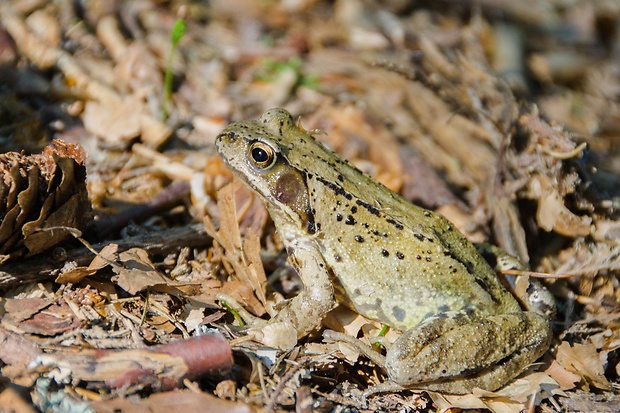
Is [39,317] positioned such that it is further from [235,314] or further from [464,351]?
[464,351]

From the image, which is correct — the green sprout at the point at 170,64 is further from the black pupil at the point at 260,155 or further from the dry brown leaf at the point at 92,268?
the dry brown leaf at the point at 92,268

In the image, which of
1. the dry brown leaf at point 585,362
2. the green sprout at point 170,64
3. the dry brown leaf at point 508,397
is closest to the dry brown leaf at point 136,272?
the dry brown leaf at point 508,397

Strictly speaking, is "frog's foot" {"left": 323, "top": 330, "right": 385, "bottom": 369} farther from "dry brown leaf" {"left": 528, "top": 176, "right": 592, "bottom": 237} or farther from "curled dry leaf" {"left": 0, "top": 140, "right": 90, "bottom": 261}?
"dry brown leaf" {"left": 528, "top": 176, "right": 592, "bottom": 237}

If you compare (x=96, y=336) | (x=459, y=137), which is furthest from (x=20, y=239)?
(x=459, y=137)

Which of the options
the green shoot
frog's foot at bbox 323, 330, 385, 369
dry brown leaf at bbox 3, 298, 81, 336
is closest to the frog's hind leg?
frog's foot at bbox 323, 330, 385, 369

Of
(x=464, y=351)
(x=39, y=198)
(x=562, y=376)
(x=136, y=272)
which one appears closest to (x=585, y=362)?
(x=562, y=376)

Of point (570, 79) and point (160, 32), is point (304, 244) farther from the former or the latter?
point (570, 79)
